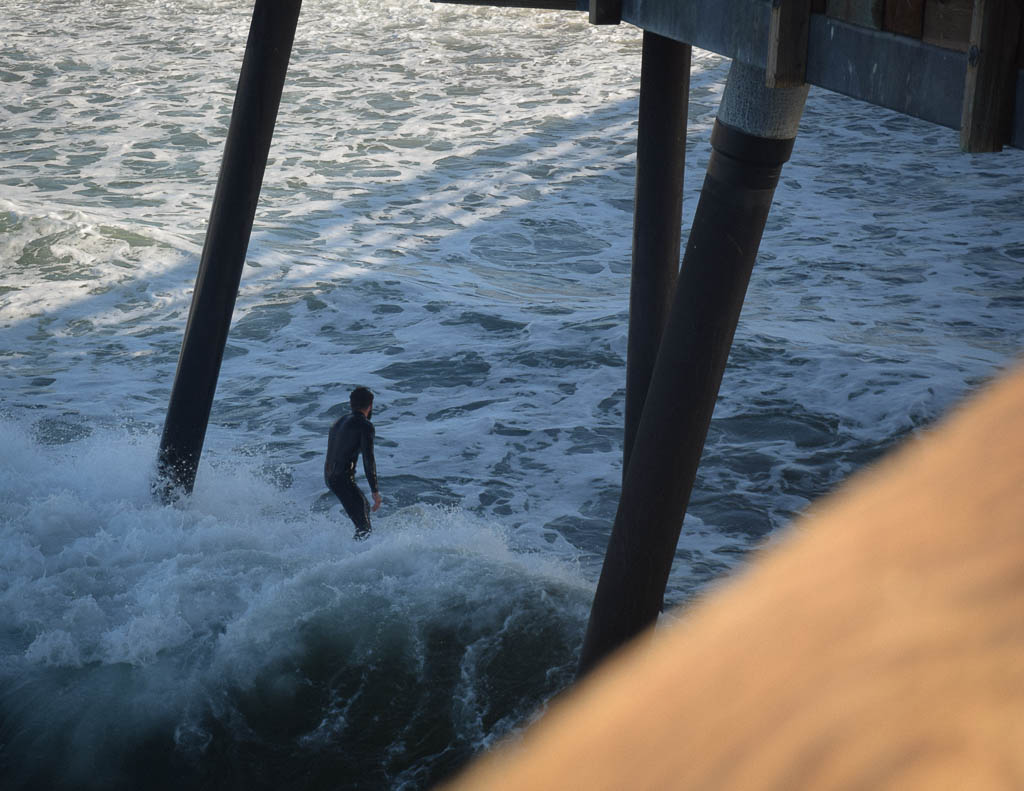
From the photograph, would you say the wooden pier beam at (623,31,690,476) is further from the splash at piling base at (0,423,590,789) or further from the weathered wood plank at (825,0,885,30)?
the weathered wood plank at (825,0,885,30)

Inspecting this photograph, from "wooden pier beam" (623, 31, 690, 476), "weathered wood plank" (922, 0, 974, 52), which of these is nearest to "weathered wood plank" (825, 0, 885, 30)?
"weathered wood plank" (922, 0, 974, 52)

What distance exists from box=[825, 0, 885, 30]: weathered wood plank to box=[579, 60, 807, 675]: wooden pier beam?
1.98 ft

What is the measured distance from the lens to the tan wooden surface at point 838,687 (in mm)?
4051

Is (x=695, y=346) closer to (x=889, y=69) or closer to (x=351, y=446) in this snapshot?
(x=889, y=69)

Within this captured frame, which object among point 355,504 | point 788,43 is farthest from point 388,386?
point 788,43

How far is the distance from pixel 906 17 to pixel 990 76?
375mm

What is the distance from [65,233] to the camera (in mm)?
14664

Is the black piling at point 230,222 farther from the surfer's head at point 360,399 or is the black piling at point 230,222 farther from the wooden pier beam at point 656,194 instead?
the wooden pier beam at point 656,194

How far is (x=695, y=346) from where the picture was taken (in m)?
4.21

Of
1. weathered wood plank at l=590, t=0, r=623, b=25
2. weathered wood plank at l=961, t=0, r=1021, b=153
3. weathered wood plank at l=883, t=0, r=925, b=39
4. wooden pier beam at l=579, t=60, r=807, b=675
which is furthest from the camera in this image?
weathered wood plank at l=590, t=0, r=623, b=25

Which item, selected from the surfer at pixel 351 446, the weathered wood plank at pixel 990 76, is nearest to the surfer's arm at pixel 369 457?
the surfer at pixel 351 446

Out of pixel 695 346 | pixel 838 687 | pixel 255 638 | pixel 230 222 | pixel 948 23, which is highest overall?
pixel 948 23

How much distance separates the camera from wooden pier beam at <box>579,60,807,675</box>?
13.2ft

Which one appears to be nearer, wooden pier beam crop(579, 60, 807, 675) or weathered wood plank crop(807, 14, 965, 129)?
weathered wood plank crop(807, 14, 965, 129)
